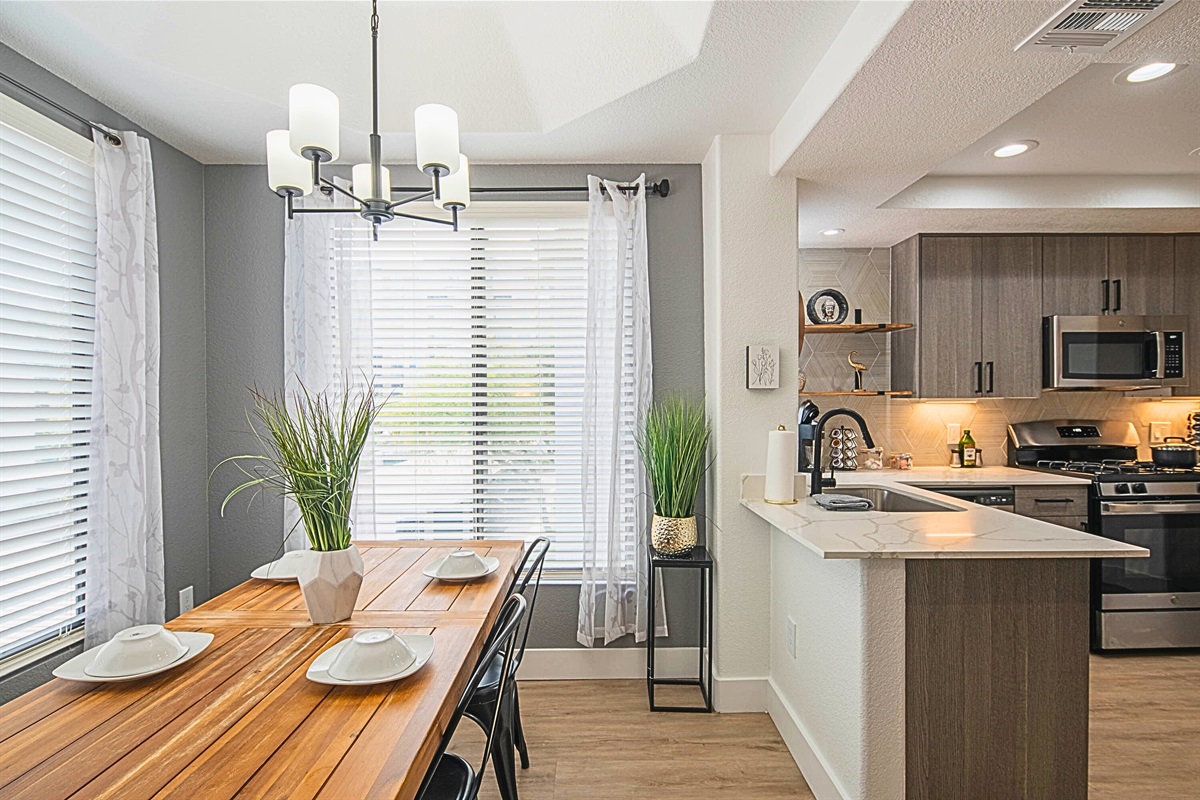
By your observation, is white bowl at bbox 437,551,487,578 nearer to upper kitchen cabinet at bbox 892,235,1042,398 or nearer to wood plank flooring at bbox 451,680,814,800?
wood plank flooring at bbox 451,680,814,800

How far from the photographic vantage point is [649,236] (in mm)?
3486

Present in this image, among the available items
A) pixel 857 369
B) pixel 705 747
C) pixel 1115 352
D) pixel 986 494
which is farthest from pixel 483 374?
pixel 1115 352

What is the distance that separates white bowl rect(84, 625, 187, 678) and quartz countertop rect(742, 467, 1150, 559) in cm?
161

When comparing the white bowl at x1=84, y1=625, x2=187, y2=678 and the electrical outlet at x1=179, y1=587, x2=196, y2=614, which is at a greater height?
the white bowl at x1=84, y1=625, x2=187, y2=678

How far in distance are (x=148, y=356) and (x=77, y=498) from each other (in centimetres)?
59

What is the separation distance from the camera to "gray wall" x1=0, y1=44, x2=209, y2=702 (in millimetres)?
3176

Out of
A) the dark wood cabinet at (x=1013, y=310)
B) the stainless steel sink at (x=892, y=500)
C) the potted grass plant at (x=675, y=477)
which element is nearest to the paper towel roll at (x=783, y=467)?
the potted grass plant at (x=675, y=477)

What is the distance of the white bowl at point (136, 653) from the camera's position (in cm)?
153

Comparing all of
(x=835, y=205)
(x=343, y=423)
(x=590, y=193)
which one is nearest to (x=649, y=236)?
(x=590, y=193)

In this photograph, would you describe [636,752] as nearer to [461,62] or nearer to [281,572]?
[281,572]

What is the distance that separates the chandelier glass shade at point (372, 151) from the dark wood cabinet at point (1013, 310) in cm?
334

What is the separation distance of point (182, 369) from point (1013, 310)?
4.41 metres

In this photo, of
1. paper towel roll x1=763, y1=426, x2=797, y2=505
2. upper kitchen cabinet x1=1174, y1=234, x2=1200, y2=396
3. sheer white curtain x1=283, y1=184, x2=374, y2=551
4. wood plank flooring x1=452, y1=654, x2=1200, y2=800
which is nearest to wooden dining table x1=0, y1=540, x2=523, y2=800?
wood plank flooring x1=452, y1=654, x2=1200, y2=800

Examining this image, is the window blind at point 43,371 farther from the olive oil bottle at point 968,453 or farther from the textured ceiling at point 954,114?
the olive oil bottle at point 968,453
